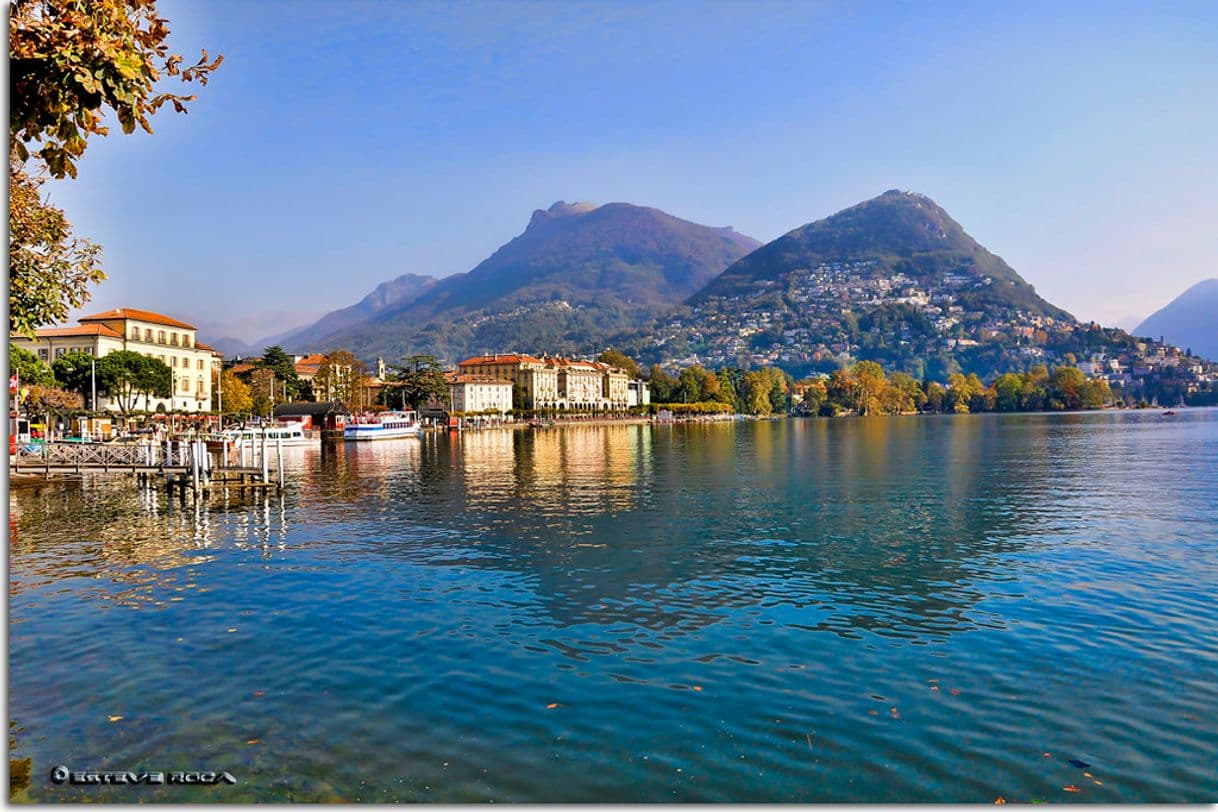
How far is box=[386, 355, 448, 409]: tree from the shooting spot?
13988cm

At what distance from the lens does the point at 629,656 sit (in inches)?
500

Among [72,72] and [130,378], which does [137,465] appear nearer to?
[72,72]

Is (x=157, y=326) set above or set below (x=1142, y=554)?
above

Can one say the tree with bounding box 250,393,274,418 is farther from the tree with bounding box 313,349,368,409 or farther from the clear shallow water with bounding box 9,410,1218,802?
the clear shallow water with bounding box 9,410,1218,802

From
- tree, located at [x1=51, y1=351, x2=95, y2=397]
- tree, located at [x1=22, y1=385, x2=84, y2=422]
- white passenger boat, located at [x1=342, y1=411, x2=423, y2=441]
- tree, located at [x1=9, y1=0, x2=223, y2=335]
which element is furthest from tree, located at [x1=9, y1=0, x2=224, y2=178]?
tree, located at [x1=51, y1=351, x2=95, y2=397]

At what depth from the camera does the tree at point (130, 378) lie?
88.2 meters

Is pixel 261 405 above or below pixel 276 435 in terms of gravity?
above

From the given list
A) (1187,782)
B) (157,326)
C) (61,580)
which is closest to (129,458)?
(61,580)

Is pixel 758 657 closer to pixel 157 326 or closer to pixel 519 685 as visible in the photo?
pixel 519 685

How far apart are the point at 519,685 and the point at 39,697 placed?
641cm

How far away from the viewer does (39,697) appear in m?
11.0

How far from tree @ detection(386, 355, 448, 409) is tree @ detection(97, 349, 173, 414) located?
147 feet

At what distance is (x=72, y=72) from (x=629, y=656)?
1022cm

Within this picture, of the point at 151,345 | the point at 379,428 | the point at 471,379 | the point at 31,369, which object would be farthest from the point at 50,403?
the point at 471,379
